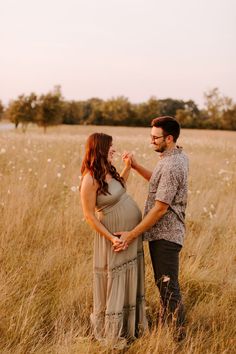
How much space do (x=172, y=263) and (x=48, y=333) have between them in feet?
3.73

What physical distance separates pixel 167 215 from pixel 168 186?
28 centimetres

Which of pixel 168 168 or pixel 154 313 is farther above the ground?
pixel 168 168

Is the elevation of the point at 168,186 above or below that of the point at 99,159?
below

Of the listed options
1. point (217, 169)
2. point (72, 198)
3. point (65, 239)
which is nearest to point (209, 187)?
point (217, 169)

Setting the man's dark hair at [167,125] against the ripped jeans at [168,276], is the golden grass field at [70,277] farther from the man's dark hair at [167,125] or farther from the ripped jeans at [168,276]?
the man's dark hair at [167,125]

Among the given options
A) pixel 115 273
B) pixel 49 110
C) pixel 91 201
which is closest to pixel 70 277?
pixel 115 273

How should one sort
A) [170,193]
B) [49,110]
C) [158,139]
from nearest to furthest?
[170,193]
[158,139]
[49,110]

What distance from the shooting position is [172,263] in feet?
10.9

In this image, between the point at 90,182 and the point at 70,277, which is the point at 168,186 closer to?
the point at 90,182

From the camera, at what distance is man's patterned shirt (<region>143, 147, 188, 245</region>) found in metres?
3.14

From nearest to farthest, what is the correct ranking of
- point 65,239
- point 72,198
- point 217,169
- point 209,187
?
point 65,239 < point 72,198 < point 209,187 < point 217,169

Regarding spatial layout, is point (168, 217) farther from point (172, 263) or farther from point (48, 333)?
point (48, 333)

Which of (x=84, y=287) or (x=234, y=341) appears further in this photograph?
(x=84, y=287)

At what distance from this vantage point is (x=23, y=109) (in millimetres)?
50531
